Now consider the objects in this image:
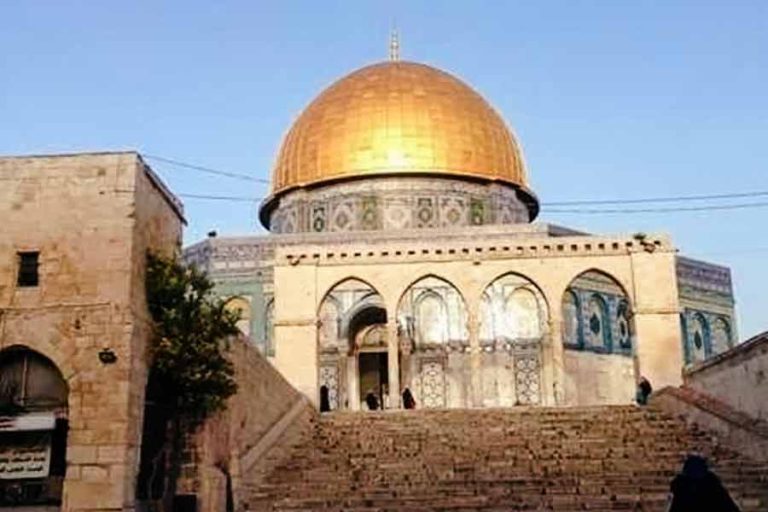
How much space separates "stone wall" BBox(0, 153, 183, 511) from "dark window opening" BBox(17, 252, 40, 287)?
0.21ft

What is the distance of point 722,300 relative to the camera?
95.1 ft

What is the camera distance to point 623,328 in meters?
26.6

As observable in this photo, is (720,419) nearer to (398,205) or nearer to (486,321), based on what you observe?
(486,321)

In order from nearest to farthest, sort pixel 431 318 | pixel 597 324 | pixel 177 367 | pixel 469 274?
pixel 177 367, pixel 469 274, pixel 431 318, pixel 597 324

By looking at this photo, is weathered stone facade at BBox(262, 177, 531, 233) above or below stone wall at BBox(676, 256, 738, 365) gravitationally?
above

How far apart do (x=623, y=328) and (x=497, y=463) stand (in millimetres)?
15649

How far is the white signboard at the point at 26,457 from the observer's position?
9.30 meters

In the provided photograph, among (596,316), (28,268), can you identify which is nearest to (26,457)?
(28,268)

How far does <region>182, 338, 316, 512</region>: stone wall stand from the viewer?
400 inches

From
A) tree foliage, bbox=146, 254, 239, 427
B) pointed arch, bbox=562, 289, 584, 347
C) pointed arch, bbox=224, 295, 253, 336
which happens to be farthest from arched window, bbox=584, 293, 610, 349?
tree foliage, bbox=146, 254, 239, 427

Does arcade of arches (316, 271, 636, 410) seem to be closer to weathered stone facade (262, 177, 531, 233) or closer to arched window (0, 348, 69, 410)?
weathered stone facade (262, 177, 531, 233)

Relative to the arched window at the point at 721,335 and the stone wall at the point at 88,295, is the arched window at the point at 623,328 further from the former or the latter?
the stone wall at the point at 88,295

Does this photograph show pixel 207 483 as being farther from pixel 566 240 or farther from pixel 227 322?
pixel 566 240

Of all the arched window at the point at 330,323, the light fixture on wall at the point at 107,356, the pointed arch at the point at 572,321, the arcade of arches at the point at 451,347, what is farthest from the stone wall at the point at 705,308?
the light fixture on wall at the point at 107,356
